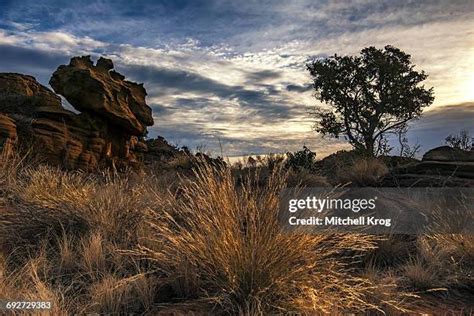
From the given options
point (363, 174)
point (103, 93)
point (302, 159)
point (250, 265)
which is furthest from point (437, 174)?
point (103, 93)

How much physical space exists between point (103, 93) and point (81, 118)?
1283 millimetres

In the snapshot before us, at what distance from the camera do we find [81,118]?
18.5m

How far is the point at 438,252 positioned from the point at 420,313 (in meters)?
1.86

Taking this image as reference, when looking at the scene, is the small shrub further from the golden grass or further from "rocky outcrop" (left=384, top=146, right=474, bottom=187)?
the golden grass

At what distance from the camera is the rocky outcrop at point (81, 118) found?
1664 cm

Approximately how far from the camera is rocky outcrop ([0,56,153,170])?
16.6m

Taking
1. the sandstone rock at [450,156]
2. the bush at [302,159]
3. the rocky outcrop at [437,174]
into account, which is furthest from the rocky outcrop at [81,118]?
the sandstone rock at [450,156]

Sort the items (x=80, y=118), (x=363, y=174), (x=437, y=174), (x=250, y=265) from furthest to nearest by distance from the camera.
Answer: (x=80, y=118) → (x=363, y=174) → (x=437, y=174) → (x=250, y=265)

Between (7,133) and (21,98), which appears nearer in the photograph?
(7,133)

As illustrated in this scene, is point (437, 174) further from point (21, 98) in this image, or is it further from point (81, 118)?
point (21, 98)

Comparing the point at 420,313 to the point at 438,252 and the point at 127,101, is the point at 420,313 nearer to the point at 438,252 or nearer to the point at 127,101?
the point at 438,252

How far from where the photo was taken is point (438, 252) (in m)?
6.41

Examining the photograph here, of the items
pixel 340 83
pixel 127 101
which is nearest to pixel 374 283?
pixel 127 101

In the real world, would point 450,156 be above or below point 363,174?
above
